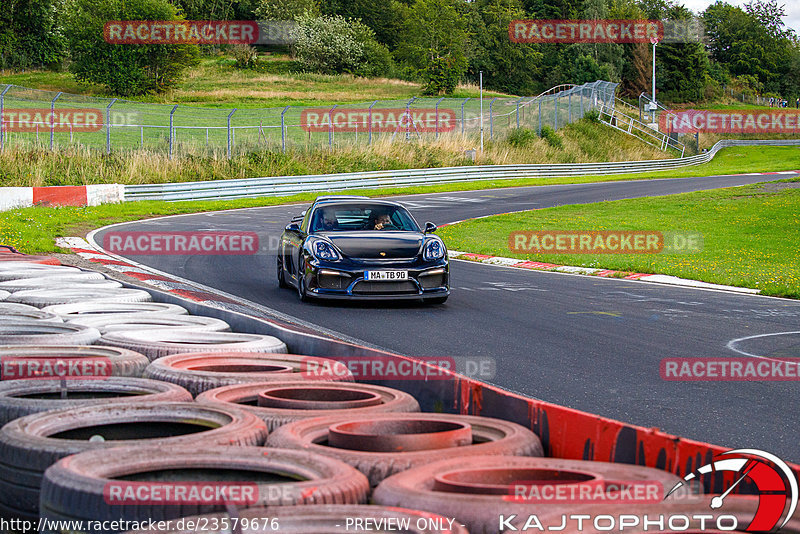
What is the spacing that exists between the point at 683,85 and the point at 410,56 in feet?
107

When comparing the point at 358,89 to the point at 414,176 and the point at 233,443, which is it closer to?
the point at 414,176

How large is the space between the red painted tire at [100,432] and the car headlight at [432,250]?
7258 mm

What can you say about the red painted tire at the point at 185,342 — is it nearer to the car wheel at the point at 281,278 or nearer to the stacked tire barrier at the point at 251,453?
the stacked tire barrier at the point at 251,453

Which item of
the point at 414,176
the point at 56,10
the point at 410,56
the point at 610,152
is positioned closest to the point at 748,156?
the point at 610,152

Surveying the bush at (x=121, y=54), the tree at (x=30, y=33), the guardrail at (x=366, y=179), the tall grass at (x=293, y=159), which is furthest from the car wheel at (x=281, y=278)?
the tree at (x=30, y=33)

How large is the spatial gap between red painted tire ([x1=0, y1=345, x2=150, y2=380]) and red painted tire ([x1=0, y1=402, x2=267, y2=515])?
1.01 meters

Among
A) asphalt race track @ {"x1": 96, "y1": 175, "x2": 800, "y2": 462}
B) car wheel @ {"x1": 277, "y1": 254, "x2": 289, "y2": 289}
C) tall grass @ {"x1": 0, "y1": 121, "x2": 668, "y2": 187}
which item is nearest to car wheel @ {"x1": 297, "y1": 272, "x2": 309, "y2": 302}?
asphalt race track @ {"x1": 96, "y1": 175, "x2": 800, "y2": 462}

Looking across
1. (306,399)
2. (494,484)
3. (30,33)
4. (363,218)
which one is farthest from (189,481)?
(30,33)

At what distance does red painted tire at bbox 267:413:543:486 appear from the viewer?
335cm

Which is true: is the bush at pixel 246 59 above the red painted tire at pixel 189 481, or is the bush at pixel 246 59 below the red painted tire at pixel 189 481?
above

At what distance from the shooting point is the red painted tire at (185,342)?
5875 mm

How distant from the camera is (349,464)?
333cm

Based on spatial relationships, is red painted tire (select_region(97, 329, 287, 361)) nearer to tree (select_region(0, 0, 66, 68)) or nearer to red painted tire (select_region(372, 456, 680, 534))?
red painted tire (select_region(372, 456, 680, 534))

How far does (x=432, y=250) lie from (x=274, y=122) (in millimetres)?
50324
